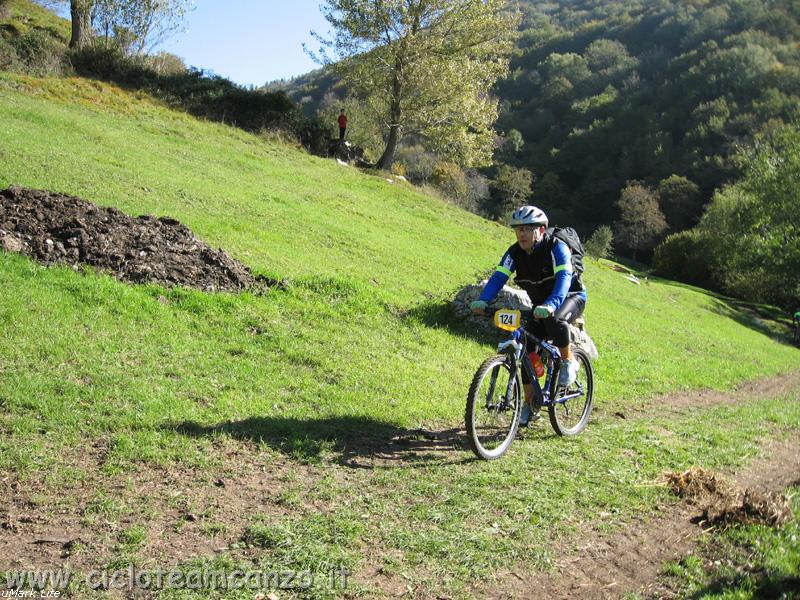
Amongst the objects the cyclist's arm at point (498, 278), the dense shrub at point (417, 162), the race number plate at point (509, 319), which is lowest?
the race number plate at point (509, 319)

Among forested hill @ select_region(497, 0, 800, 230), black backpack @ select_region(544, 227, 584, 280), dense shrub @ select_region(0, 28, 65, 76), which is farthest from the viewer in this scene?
forested hill @ select_region(497, 0, 800, 230)

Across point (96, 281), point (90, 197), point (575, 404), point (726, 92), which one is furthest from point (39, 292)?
point (726, 92)

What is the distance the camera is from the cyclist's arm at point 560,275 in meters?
6.52

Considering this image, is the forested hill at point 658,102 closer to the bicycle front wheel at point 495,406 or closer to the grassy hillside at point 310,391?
the grassy hillside at point 310,391

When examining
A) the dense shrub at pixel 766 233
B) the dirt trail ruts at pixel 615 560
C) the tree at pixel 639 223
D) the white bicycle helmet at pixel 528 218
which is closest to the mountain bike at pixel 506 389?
Result: the white bicycle helmet at pixel 528 218

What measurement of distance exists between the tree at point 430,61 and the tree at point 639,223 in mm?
44657

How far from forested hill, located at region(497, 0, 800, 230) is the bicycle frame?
75.8 m

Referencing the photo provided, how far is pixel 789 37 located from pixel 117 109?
11991 cm

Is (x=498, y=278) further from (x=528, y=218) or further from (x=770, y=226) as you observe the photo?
(x=770, y=226)

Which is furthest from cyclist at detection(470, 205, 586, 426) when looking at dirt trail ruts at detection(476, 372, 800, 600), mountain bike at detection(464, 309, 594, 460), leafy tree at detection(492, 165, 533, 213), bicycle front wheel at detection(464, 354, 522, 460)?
leafy tree at detection(492, 165, 533, 213)

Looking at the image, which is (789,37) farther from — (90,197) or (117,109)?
(90,197)

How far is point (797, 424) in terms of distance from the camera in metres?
10.1

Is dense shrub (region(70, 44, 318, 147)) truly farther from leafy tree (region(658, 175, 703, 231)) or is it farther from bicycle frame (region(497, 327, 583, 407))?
leafy tree (region(658, 175, 703, 231))

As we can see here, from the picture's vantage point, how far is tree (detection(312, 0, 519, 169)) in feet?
101
